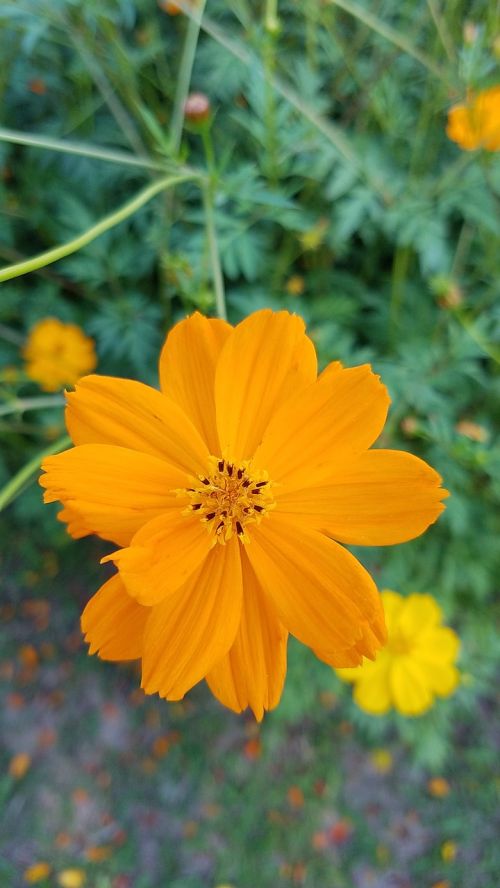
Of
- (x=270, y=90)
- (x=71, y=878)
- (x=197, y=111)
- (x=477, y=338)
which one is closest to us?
(x=197, y=111)

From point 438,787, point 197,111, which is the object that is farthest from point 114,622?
point 438,787

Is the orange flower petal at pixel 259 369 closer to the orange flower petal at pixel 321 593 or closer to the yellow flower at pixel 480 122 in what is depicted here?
the orange flower petal at pixel 321 593

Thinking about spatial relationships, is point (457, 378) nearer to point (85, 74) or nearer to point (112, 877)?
point (85, 74)

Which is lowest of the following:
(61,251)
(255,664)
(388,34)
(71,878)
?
(71,878)

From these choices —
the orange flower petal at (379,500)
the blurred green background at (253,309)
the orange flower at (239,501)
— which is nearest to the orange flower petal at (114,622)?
the orange flower at (239,501)

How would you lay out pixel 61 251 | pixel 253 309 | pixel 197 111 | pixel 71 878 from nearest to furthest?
pixel 61 251, pixel 197 111, pixel 253 309, pixel 71 878

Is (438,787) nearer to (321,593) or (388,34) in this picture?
(321,593)

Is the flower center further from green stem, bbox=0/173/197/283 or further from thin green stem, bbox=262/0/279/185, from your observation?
thin green stem, bbox=262/0/279/185
